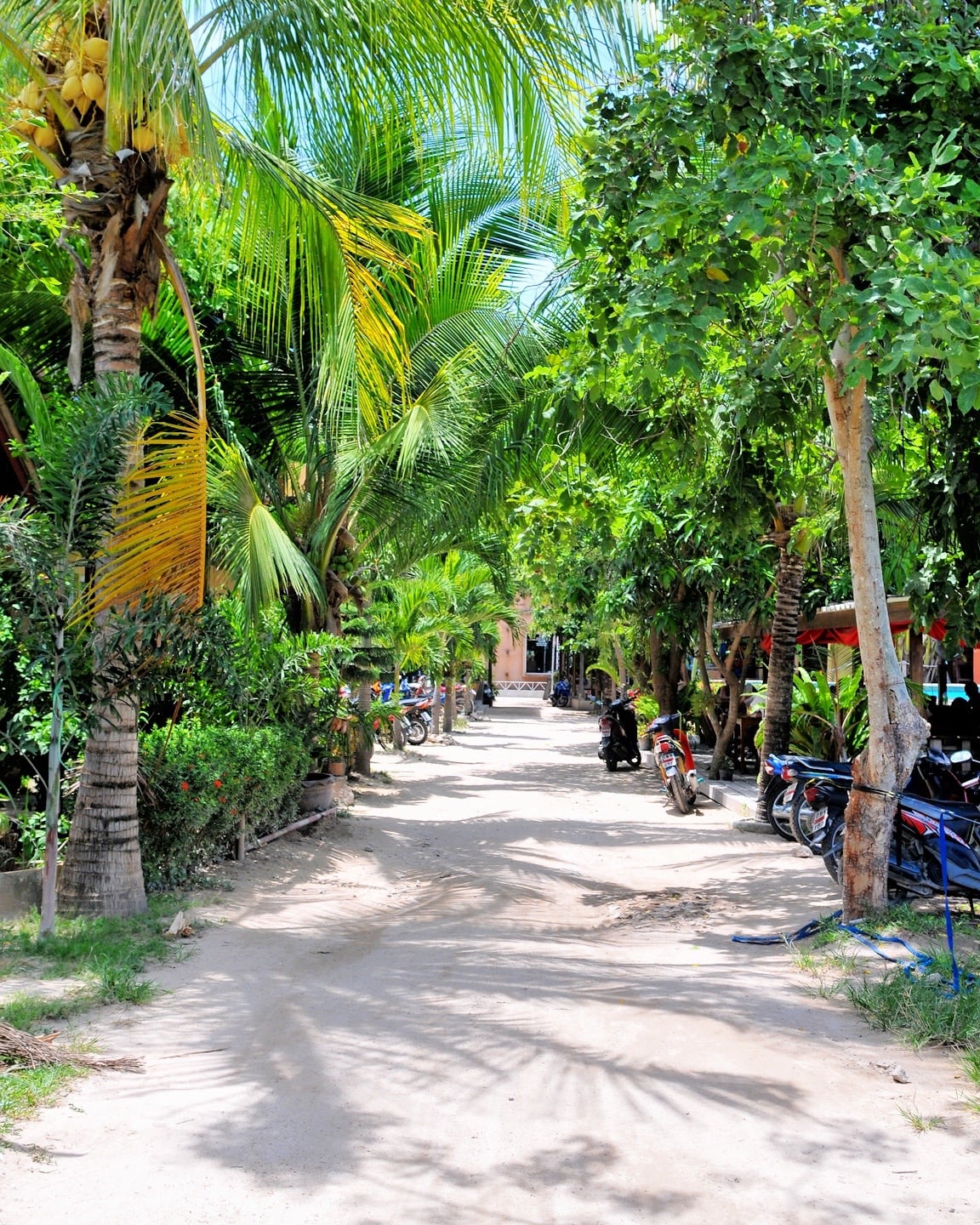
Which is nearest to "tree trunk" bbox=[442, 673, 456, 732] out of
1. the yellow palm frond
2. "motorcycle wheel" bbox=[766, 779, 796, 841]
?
"motorcycle wheel" bbox=[766, 779, 796, 841]

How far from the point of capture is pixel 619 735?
19859 mm

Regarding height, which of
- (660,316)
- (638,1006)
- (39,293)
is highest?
(39,293)

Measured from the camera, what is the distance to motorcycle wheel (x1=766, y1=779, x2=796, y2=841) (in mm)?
10945

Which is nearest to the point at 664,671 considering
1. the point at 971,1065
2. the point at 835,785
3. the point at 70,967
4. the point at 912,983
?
the point at 835,785

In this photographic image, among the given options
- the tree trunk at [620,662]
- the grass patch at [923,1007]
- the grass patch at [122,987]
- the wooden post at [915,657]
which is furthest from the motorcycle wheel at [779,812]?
the tree trunk at [620,662]

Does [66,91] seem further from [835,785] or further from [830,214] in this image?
[835,785]

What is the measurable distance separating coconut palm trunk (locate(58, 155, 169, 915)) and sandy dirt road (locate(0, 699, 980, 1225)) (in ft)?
2.73

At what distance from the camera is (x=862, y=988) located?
18.4 ft

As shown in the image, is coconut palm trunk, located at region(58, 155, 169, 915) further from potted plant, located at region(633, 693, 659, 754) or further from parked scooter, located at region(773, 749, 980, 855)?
potted plant, located at region(633, 693, 659, 754)

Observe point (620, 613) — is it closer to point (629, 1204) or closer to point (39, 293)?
point (39, 293)

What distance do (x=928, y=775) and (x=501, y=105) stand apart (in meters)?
6.80

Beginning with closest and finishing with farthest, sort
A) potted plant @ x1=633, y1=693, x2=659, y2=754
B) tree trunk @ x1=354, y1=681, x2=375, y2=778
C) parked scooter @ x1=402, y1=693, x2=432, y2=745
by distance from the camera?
1. tree trunk @ x1=354, y1=681, x2=375, y2=778
2. potted plant @ x1=633, y1=693, x2=659, y2=754
3. parked scooter @ x1=402, y1=693, x2=432, y2=745

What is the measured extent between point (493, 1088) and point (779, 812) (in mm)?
7338

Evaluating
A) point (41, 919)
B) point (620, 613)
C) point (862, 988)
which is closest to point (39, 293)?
point (41, 919)
